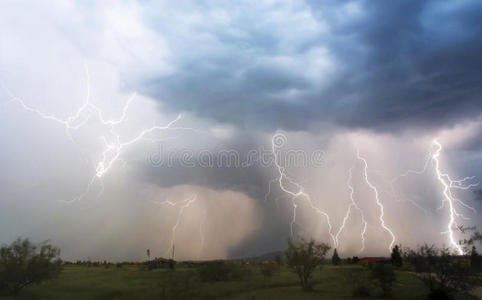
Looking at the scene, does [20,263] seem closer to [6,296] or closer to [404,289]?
[6,296]

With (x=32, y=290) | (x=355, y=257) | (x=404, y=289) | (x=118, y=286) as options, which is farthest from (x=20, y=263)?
(x=355, y=257)

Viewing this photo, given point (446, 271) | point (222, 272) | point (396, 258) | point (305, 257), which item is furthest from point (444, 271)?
point (396, 258)

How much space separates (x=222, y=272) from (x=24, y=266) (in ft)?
80.4

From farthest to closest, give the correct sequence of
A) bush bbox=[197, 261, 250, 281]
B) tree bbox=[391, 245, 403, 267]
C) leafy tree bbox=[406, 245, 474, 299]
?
1. tree bbox=[391, 245, 403, 267]
2. bush bbox=[197, 261, 250, 281]
3. leafy tree bbox=[406, 245, 474, 299]

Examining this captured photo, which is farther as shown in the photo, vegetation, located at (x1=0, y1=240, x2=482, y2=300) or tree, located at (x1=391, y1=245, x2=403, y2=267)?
tree, located at (x1=391, y1=245, x2=403, y2=267)

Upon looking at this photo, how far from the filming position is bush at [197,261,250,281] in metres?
49.9

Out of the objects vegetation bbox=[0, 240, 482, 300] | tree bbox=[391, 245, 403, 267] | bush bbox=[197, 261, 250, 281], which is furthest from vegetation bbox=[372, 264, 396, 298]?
tree bbox=[391, 245, 403, 267]

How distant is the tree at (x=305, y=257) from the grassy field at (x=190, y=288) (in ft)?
6.43

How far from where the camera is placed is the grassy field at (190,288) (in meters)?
36.4

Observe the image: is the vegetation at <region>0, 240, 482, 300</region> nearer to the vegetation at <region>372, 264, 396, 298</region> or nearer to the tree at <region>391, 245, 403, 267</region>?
the vegetation at <region>372, 264, 396, 298</region>

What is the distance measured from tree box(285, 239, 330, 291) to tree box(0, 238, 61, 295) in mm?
25888

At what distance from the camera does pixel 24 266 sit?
36.4 m

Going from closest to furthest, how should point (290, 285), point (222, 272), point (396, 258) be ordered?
point (290, 285) → point (222, 272) → point (396, 258)

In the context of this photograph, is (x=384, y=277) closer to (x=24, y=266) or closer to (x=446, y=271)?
(x=446, y=271)
